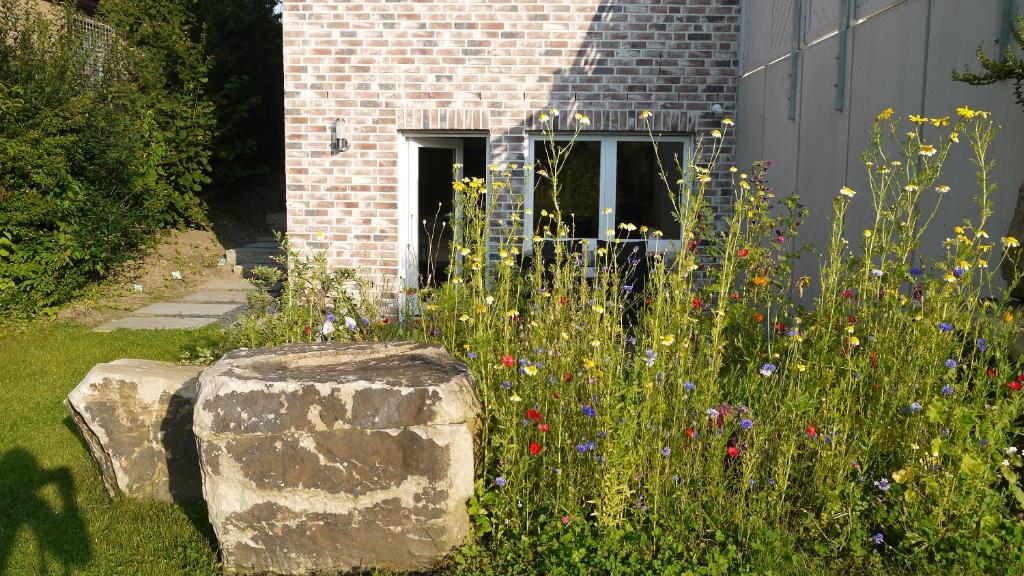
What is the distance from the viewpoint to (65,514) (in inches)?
158

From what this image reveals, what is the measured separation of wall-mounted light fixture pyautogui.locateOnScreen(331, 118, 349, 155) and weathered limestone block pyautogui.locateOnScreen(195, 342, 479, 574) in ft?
16.6

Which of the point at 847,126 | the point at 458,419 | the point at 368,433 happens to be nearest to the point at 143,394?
the point at 368,433

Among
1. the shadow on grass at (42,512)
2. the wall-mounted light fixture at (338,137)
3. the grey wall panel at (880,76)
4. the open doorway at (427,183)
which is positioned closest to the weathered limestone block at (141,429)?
the shadow on grass at (42,512)

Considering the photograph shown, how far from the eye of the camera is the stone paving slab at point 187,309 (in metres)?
8.94

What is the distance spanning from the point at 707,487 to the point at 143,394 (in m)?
2.53

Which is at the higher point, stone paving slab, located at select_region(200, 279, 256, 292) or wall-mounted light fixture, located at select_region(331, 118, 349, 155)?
wall-mounted light fixture, located at select_region(331, 118, 349, 155)

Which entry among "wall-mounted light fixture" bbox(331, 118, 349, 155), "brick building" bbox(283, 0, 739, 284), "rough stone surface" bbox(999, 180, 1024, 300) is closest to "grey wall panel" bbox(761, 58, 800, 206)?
"brick building" bbox(283, 0, 739, 284)

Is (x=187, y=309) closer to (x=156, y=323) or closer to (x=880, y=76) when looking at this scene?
(x=156, y=323)

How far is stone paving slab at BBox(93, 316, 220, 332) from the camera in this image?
8.18 metres

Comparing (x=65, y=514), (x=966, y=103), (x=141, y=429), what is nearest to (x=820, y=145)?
(x=966, y=103)

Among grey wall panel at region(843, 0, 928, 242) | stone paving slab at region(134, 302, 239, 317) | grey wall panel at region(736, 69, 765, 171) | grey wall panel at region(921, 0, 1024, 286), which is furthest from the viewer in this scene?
stone paving slab at region(134, 302, 239, 317)

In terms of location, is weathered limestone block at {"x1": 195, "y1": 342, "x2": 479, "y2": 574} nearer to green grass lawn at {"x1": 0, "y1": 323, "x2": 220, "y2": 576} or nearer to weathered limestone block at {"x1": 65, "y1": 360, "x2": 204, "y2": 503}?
green grass lawn at {"x1": 0, "y1": 323, "x2": 220, "y2": 576}

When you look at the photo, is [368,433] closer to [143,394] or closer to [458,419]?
Result: [458,419]

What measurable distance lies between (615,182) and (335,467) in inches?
221
